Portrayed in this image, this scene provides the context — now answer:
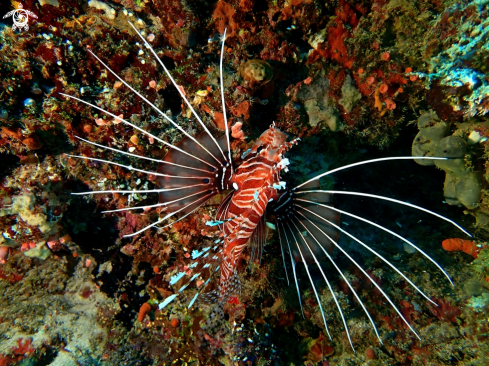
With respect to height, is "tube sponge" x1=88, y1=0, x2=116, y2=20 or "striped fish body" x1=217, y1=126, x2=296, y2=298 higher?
"tube sponge" x1=88, y1=0, x2=116, y2=20

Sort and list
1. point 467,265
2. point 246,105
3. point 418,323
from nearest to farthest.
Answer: point 246,105
point 418,323
point 467,265

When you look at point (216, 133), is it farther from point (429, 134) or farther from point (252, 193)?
point (429, 134)

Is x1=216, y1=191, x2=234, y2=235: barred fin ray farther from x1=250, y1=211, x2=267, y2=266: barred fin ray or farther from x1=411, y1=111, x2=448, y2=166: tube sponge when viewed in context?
x1=411, y1=111, x2=448, y2=166: tube sponge

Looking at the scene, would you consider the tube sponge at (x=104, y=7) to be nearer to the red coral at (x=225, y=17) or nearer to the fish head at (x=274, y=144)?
the red coral at (x=225, y=17)

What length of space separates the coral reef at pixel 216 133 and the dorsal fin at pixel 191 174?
25 centimetres

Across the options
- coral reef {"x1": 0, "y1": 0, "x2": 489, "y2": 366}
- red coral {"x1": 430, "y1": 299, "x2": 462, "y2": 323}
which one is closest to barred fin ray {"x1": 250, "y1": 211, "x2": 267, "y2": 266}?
coral reef {"x1": 0, "y1": 0, "x2": 489, "y2": 366}

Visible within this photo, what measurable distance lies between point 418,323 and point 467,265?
4.26 ft

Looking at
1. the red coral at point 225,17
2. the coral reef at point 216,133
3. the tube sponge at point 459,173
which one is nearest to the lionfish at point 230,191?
the coral reef at point 216,133

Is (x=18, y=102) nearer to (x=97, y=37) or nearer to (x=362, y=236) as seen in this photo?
(x=97, y=37)

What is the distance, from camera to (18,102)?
285 cm

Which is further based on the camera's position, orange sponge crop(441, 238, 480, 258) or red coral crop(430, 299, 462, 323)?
orange sponge crop(441, 238, 480, 258)

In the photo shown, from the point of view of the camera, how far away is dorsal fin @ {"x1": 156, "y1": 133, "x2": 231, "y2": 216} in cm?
317

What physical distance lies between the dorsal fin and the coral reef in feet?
0.83

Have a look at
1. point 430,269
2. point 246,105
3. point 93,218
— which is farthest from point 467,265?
point 93,218
